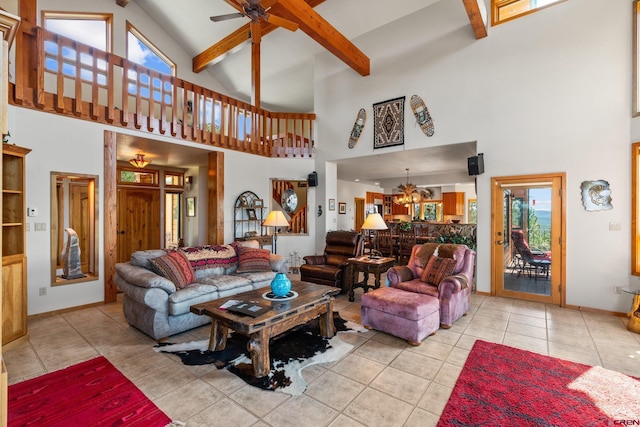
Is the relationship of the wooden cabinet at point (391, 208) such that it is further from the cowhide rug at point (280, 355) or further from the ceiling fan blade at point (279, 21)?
the cowhide rug at point (280, 355)

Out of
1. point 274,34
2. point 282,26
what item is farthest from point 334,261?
point 274,34

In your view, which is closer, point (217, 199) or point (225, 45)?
point (217, 199)

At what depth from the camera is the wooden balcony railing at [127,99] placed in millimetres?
4004

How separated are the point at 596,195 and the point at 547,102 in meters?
1.49

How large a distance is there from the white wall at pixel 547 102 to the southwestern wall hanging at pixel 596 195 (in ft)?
0.22

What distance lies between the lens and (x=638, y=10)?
12.4 ft

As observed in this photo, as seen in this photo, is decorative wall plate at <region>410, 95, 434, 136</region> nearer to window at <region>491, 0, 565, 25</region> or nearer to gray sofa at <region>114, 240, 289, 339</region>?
window at <region>491, 0, 565, 25</region>

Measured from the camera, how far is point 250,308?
2.71 meters

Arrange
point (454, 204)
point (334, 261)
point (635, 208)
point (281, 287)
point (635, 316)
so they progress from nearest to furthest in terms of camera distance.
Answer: point (281, 287) → point (635, 316) → point (635, 208) → point (334, 261) → point (454, 204)

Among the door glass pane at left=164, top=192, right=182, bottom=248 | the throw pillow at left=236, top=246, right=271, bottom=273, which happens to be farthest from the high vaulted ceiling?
the throw pillow at left=236, top=246, right=271, bottom=273

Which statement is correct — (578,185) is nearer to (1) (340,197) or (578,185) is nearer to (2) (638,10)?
(2) (638,10)

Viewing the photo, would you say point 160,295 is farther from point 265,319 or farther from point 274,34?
point 274,34

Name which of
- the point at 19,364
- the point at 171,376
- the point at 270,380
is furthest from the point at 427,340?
the point at 19,364

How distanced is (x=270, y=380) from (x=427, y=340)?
1.75 meters
